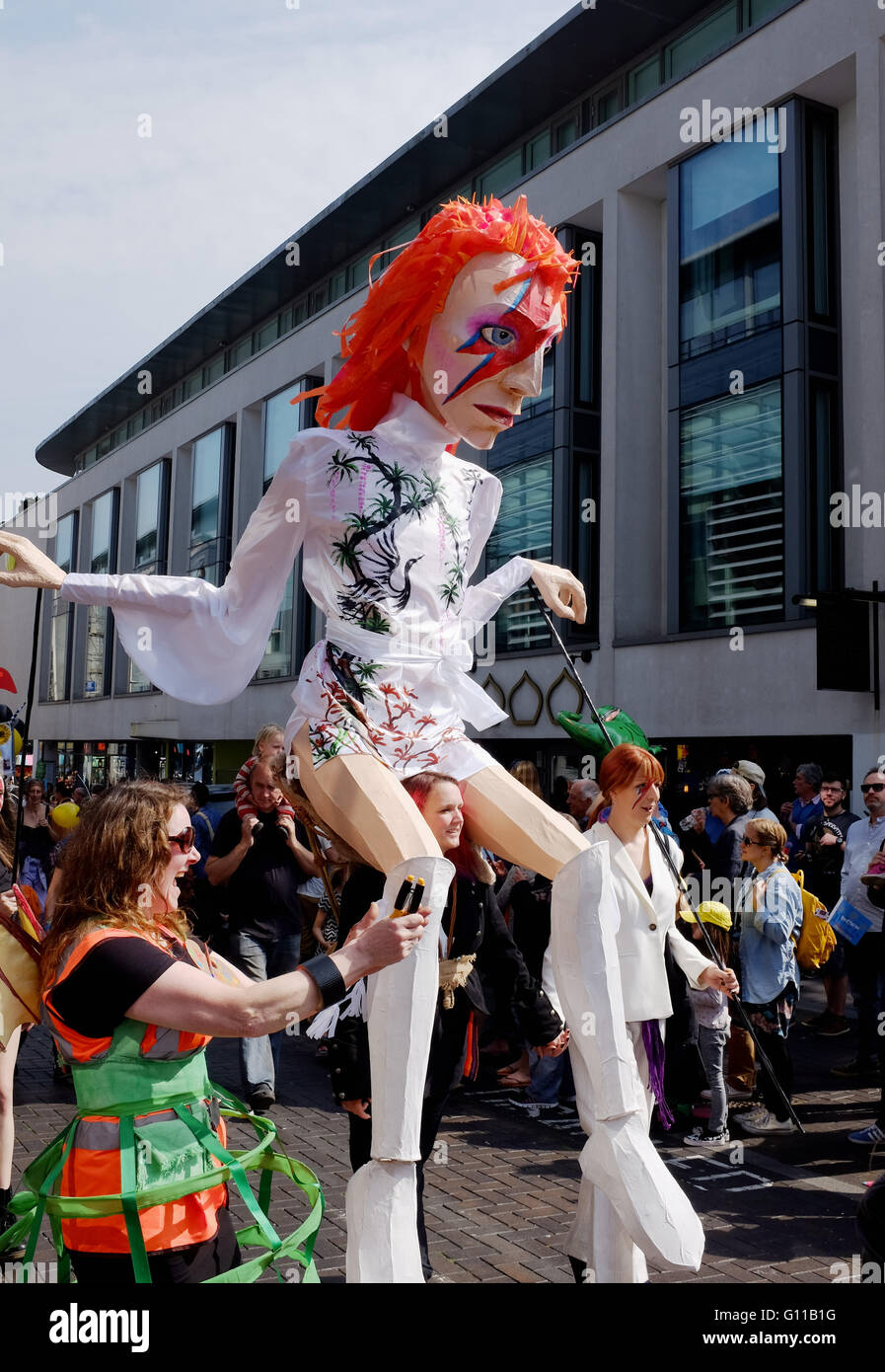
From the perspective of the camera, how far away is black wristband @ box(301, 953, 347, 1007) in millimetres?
2008

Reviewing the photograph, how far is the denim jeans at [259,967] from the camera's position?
5.57 m

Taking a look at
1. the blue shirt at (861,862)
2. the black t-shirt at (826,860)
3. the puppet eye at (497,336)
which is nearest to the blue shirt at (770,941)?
the blue shirt at (861,862)

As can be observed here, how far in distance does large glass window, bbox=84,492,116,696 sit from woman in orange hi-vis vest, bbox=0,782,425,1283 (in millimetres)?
32182

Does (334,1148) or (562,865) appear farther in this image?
(334,1148)

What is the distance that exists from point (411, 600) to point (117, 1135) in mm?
1309

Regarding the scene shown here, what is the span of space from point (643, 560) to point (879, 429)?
3.90m

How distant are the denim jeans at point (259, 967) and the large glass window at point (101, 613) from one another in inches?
1124

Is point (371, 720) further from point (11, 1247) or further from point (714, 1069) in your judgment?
point (714, 1069)

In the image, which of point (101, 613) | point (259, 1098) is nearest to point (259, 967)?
point (259, 1098)

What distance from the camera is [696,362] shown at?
540 inches

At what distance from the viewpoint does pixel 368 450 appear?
2.73m

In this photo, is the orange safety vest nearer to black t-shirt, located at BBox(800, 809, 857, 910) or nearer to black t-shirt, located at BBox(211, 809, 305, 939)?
black t-shirt, located at BBox(211, 809, 305, 939)

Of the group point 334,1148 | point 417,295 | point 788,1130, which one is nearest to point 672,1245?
point 417,295
